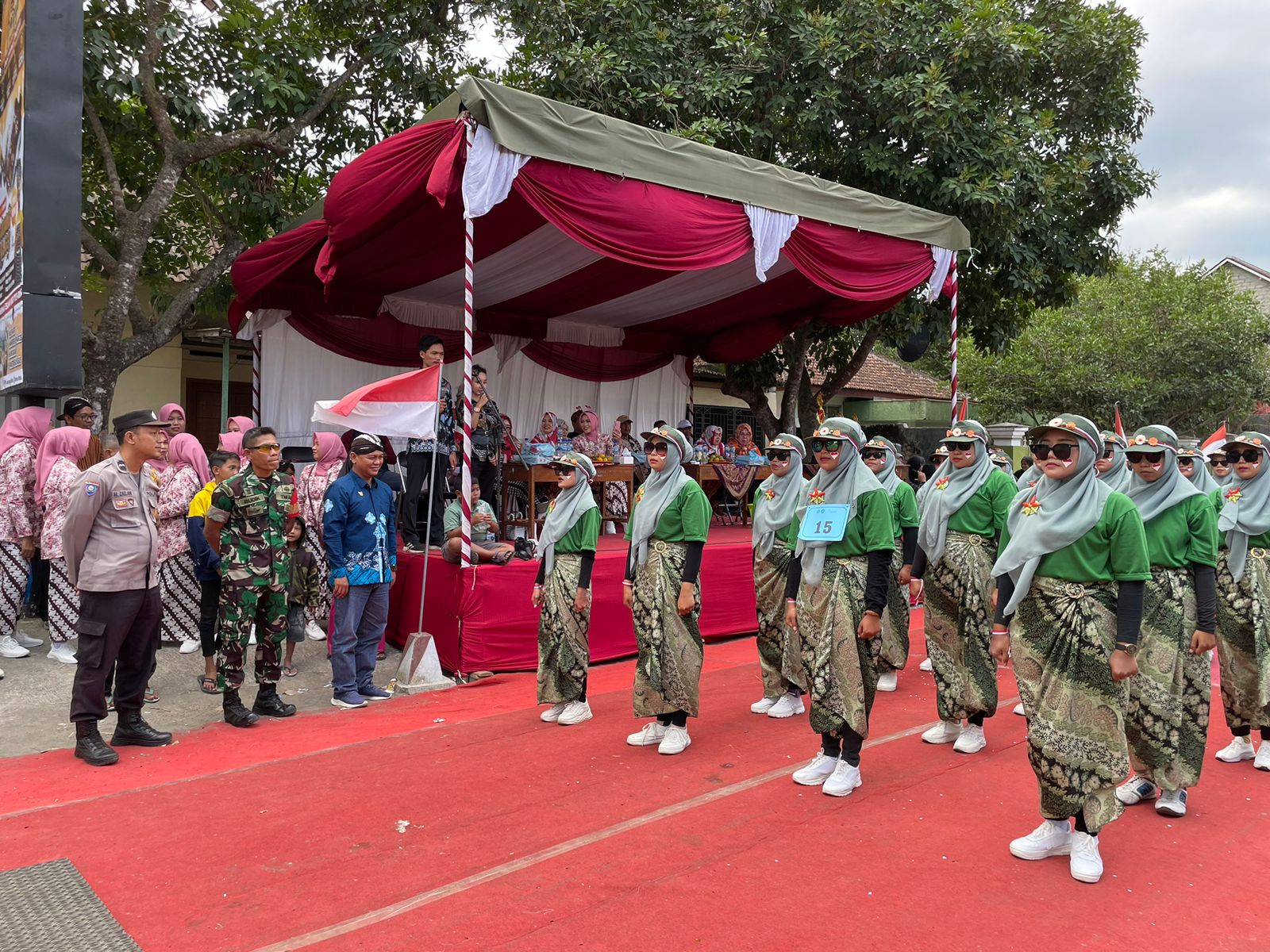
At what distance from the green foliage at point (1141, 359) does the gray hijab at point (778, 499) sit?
17.8 meters

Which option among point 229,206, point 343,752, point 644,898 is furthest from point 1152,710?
point 229,206

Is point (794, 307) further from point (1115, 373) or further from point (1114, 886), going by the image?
point (1115, 373)

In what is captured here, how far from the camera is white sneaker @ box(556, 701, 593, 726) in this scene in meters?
5.32

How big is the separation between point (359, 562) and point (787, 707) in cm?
293

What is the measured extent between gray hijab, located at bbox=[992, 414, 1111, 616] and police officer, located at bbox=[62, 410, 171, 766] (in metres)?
4.31

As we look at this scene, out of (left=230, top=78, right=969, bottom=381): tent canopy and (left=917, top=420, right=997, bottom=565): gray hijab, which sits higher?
(left=230, top=78, right=969, bottom=381): tent canopy

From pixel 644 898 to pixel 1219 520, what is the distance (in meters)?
3.87

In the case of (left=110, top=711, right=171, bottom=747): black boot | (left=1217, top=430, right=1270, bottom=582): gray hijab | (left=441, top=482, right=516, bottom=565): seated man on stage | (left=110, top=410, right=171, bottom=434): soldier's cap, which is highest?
(left=110, top=410, right=171, bottom=434): soldier's cap

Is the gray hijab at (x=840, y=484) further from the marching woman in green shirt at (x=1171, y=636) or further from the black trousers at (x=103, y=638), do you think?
the black trousers at (x=103, y=638)

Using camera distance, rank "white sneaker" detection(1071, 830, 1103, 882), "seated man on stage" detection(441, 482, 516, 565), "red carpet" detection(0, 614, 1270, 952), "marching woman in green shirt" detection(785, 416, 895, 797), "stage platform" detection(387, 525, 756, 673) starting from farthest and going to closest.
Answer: "seated man on stage" detection(441, 482, 516, 565)
"stage platform" detection(387, 525, 756, 673)
"marching woman in green shirt" detection(785, 416, 895, 797)
"white sneaker" detection(1071, 830, 1103, 882)
"red carpet" detection(0, 614, 1270, 952)

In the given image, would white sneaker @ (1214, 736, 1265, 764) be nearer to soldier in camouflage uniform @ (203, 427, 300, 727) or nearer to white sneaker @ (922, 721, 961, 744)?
white sneaker @ (922, 721, 961, 744)

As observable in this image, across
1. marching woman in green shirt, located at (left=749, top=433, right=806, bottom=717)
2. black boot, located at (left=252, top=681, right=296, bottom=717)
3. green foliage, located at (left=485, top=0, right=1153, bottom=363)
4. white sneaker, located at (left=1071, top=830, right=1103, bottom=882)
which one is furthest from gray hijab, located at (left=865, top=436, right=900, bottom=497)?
green foliage, located at (left=485, top=0, right=1153, bottom=363)

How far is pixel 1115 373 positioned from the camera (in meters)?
22.6

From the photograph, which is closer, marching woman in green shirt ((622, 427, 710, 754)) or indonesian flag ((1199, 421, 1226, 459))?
marching woman in green shirt ((622, 427, 710, 754))
